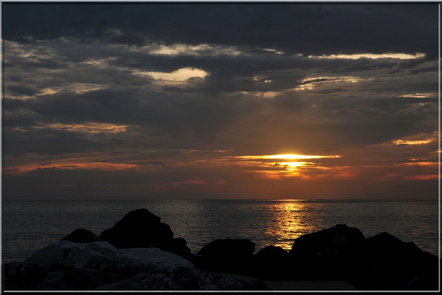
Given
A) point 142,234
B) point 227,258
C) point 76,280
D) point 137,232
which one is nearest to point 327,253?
point 227,258

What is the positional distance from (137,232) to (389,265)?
1265 centimetres

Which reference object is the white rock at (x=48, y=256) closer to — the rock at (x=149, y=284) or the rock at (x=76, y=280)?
the rock at (x=76, y=280)

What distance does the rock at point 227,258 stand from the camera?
18.0m

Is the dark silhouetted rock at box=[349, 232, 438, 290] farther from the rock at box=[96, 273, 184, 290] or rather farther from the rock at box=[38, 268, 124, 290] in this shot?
the rock at box=[38, 268, 124, 290]

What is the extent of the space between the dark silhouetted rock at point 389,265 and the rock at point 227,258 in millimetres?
4208

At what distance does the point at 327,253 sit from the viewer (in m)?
16.3

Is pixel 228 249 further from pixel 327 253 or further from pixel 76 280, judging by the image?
A: pixel 76 280

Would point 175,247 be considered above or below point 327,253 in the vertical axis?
below

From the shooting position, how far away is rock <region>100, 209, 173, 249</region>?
22814 millimetres

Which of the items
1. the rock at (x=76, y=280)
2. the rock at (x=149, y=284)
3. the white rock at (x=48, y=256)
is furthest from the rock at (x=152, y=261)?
the white rock at (x=48, y=256)

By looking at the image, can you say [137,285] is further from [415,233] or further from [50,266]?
[415,233]

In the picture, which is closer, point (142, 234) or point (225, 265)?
point (225, 265)

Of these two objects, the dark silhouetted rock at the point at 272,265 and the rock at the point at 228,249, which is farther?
the rock at the point at 228,249

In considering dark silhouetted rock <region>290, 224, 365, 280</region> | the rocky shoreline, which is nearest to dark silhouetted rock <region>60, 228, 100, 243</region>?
the rocky shoreline
